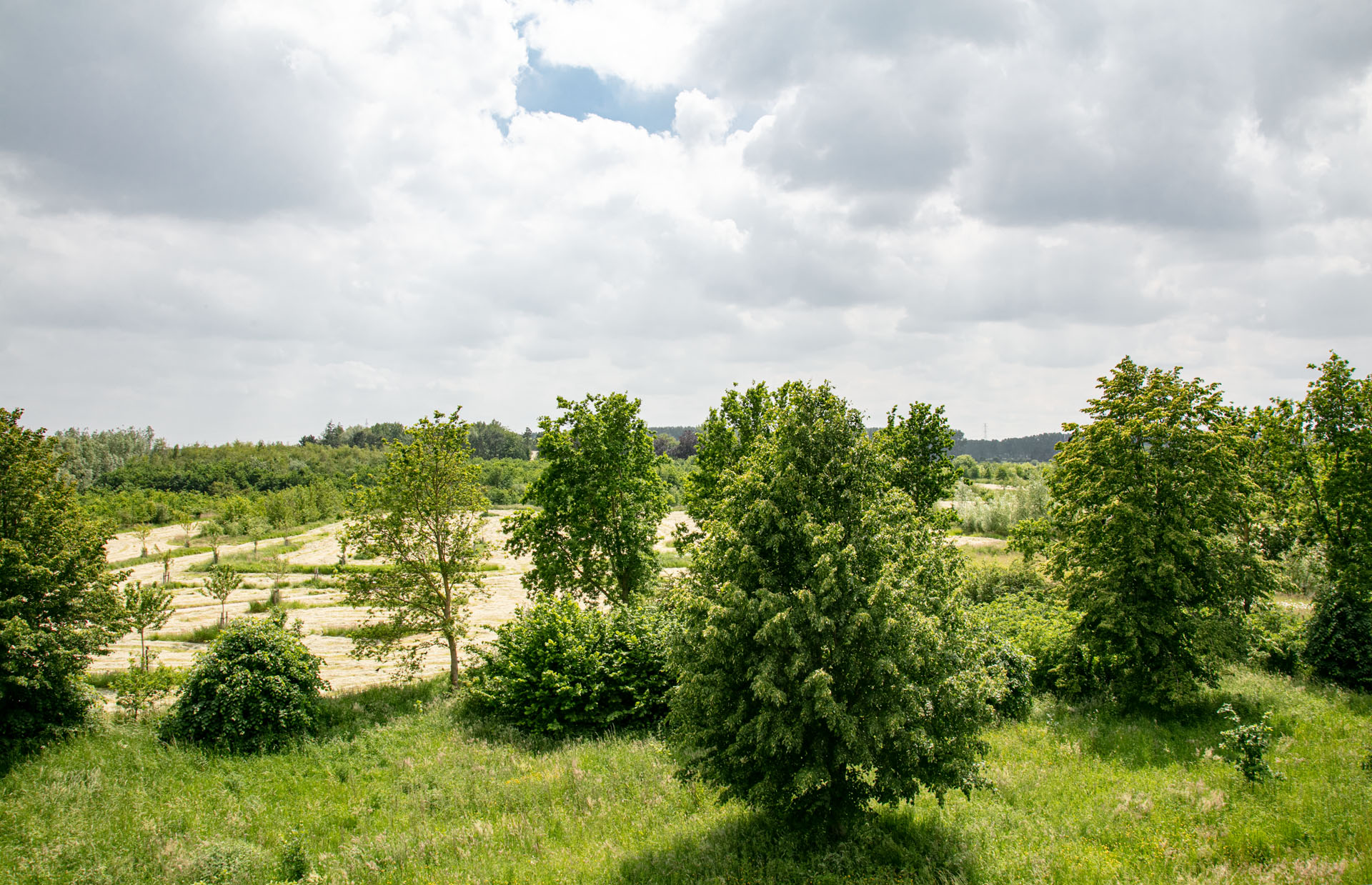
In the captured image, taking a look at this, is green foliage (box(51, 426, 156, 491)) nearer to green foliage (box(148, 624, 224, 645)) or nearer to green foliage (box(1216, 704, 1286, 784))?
green foliage (box(148, 624, 224, 645))

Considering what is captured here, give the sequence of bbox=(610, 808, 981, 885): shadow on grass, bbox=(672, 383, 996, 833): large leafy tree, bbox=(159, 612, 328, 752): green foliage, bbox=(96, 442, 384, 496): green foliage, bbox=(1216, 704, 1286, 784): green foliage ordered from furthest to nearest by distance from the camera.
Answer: bbox=(96, 442, 384, 496): green foliage < bbox=(159, 612, 328, 752): green foliage < bbox=(1216, 704, 1286, 784): green foliage < bbox=(610, 808, 981, 885): shadow on grass < bbox=(672, 383, 996, 833): large leafy tree

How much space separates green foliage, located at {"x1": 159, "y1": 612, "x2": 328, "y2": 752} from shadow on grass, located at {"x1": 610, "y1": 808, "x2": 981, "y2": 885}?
40.7ft

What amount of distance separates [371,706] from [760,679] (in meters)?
16.8

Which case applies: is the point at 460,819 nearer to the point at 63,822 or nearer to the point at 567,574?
the point at 63,822

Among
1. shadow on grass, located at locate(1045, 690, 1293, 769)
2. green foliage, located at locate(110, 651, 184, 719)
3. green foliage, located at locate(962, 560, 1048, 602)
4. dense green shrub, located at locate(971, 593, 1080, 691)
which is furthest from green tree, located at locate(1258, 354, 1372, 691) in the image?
green foliage, located at locate(110, 651, 184, 719)

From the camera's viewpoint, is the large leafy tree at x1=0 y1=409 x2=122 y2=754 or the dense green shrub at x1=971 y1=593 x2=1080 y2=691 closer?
the large leafy tree at x1=0 y1=409 x2=122 y2=754

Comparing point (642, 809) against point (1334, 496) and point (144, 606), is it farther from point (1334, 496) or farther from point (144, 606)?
point (1334, 496)

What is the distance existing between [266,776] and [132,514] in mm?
91201

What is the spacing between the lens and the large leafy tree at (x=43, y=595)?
659 inches

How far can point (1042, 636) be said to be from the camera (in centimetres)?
2183

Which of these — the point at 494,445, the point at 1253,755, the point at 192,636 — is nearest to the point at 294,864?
the point at 1253,755

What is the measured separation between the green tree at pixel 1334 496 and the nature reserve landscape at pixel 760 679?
0.11 m

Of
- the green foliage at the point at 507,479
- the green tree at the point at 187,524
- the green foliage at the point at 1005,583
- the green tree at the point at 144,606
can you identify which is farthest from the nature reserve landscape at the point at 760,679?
the green foliage at the point at 507,479

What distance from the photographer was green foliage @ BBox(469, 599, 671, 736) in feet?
64.2
